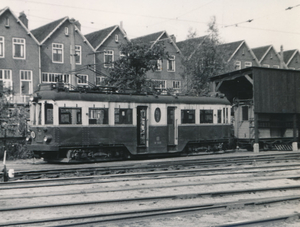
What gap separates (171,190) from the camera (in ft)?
33.2

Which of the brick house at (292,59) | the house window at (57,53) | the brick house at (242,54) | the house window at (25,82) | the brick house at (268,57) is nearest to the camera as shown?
the house window at (25,82)

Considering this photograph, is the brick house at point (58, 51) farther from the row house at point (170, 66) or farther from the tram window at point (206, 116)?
the tram window at point (206, 116)

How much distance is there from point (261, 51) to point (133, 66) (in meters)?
37.3

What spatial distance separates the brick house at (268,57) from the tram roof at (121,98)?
3868 centimetres

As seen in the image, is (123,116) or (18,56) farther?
(18,56)

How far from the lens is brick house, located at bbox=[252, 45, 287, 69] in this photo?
5750cm

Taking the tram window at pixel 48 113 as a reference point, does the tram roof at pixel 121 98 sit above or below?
above

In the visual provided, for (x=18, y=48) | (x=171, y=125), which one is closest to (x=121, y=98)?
(x=171, y=125)

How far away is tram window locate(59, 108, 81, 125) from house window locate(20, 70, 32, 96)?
920 inches

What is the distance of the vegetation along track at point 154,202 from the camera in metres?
7.05

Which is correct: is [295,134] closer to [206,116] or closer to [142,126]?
[206,116]

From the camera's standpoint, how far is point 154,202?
28.3 feet

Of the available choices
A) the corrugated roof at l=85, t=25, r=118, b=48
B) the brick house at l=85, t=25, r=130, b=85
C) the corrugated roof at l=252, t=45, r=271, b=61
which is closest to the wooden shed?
the brick house at l=85, t=25, r=130, b=85

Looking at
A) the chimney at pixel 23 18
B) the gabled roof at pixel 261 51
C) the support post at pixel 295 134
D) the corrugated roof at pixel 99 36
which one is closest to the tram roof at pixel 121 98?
the support post at pixel 295 134
